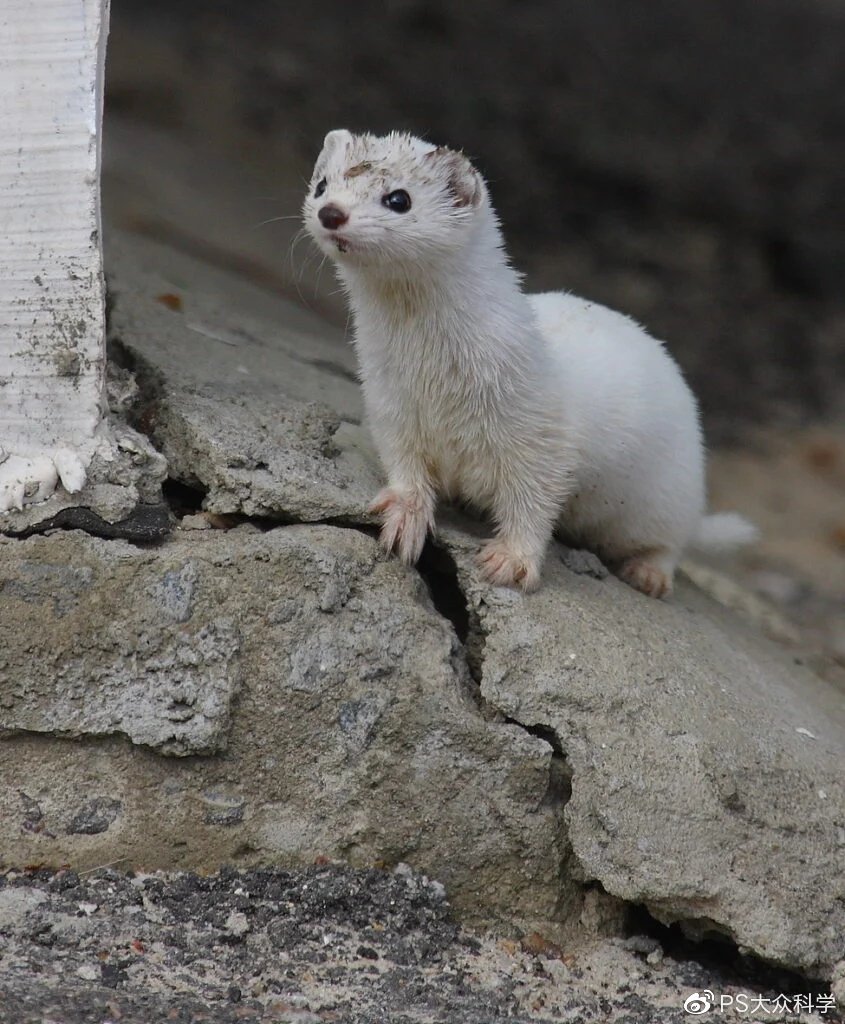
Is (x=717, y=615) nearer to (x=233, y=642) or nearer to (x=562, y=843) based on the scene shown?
(x=562, y=843)

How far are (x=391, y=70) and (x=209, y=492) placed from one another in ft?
25.5

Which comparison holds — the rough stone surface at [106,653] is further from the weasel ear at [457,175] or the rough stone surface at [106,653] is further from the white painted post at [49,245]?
the weasel ear at [457,175]

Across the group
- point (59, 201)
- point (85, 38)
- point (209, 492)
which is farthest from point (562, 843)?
point (85, 38)

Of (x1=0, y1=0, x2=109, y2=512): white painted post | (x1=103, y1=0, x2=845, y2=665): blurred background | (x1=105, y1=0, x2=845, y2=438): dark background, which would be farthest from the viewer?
(x1=105, y1=0, x2=845, y2=438): dark background

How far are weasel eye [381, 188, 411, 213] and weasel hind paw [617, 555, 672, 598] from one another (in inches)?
59.3

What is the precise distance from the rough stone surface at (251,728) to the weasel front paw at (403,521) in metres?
0.16

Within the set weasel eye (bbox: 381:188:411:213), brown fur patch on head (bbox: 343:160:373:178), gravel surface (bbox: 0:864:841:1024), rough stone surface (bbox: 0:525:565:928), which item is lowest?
gravel surface (bbox: 0:864:841:1024)

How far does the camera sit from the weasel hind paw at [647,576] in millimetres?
4363

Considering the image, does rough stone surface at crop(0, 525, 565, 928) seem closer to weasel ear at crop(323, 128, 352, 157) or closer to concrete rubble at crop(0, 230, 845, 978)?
concrete rubble at crop(0, 230, 845, 978)

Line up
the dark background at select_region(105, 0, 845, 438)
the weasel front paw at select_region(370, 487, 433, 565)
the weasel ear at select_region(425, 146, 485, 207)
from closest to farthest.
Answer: the weasel ear at select_region(425, 146, 485, 207), the weasel front paw at select_region(370, 487, 433, 565), the dark background at select_region(105, 0, 845, 438)

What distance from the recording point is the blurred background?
27.5ft

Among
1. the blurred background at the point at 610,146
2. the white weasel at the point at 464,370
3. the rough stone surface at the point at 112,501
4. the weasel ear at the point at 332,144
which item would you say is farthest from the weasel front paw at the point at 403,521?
the blurred background at the point at 610,146

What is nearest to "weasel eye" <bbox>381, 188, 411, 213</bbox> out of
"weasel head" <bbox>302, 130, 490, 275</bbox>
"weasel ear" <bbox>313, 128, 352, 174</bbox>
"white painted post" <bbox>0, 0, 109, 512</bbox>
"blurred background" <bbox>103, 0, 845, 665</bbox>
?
"weasel head" <bbox>302, 130, 490, 275</bbox>

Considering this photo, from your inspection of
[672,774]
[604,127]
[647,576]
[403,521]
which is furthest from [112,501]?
[604,127]
